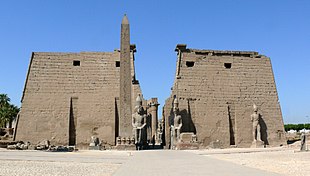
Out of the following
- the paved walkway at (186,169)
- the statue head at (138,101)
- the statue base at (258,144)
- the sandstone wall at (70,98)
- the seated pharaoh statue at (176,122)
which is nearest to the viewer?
the paved walkway at (186,169)

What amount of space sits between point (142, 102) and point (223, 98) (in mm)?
4749

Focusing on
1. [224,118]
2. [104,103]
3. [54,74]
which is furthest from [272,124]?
[54,74]

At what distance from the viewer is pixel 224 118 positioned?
61.2ft

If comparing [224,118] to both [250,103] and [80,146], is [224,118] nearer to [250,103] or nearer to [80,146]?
[250,103]

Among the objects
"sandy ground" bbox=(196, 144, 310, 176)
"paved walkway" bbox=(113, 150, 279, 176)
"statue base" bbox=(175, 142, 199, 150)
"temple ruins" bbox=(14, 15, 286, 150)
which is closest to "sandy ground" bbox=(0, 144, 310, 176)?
"sandy ground" bbox=(196, 144, 310, 176)

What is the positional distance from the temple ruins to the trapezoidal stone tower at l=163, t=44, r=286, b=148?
Result: 5 cm

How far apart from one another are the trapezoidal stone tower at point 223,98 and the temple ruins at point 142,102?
50 millimetres

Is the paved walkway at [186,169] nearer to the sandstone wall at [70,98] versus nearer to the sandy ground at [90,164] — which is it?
the sandy ground at [90,164]

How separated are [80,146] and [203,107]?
723 cm

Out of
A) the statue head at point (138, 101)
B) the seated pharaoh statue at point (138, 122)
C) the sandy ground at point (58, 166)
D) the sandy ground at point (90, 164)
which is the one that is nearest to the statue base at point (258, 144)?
the seated pharaoh statue at point (138, 122)

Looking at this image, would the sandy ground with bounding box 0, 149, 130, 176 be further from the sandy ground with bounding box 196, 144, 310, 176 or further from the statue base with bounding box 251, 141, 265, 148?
the statue base with bounding box 251, 141, 265, 148

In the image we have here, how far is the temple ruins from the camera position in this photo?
18.0 m

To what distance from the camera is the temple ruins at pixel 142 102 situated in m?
18.0

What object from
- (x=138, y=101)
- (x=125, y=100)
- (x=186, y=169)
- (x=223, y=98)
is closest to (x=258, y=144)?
(x=223, y=98)
